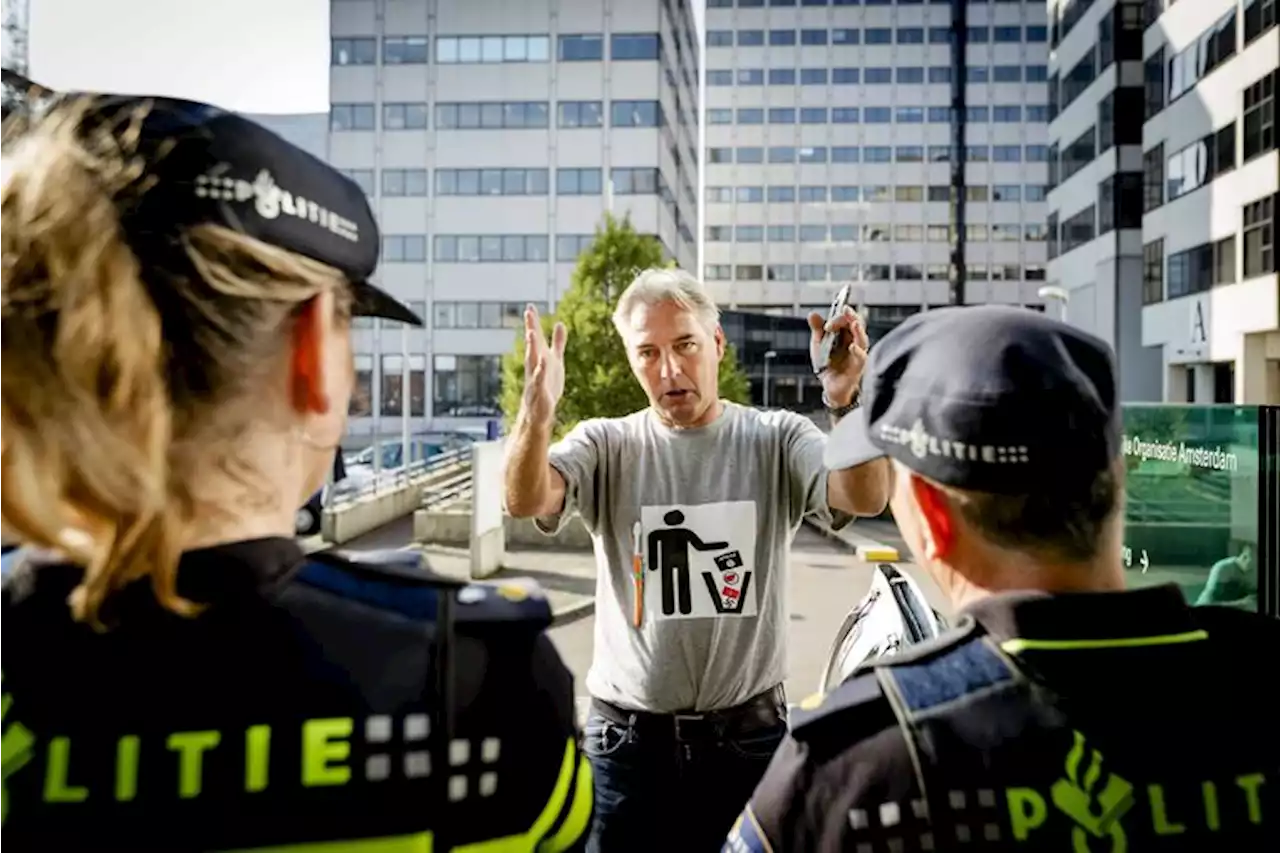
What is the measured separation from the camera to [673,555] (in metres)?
3.00

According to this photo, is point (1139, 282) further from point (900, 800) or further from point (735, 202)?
point (735, 202)

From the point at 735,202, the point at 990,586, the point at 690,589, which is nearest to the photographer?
the point at 990,586

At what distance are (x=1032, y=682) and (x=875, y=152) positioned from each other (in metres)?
82.8

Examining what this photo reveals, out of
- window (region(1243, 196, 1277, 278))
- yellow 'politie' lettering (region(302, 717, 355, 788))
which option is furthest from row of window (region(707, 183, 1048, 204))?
yellow 'politie' lettering (region(302, 717, 355, 788))

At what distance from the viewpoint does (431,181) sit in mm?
52281

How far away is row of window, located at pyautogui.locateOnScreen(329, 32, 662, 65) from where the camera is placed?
51.4 m

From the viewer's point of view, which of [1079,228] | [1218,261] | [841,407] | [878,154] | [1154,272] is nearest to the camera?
[841,407]

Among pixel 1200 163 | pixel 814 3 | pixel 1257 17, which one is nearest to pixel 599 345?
pixel 1257 17

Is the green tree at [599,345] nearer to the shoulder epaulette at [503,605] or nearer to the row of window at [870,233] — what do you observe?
the shoulder epaulette at [503,605]

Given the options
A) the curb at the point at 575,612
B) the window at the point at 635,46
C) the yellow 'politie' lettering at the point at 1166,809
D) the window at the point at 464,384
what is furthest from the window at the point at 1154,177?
the yellow 'politie' lettering at the point at 1166,809

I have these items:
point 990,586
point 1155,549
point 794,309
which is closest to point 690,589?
point 990,586

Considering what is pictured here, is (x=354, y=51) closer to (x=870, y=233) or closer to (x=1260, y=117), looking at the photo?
(x=870, y=233)

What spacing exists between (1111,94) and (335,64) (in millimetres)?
35912

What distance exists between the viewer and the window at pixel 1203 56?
28.8m
